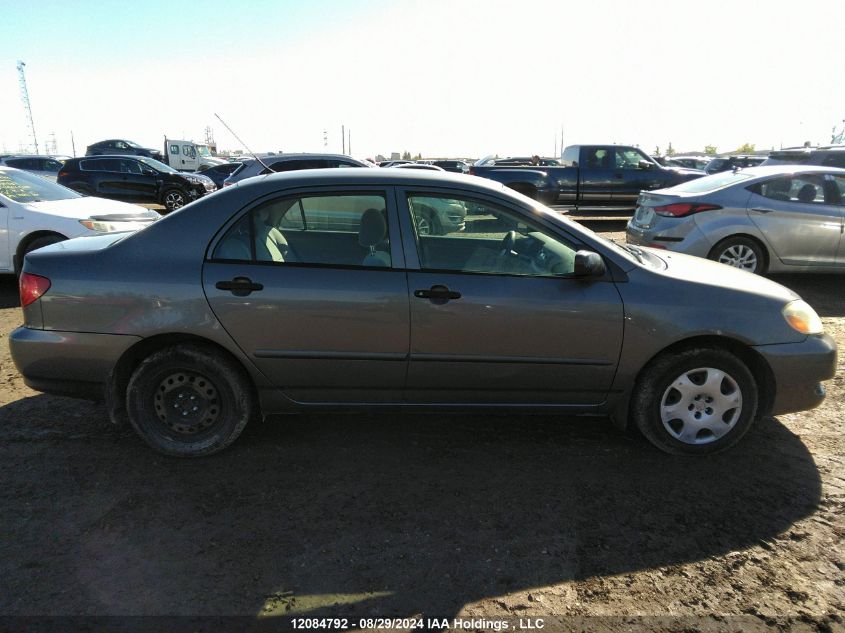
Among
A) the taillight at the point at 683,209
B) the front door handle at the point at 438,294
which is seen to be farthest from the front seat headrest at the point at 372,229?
the taillight at the point at 683,209

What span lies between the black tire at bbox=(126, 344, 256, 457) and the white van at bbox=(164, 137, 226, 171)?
32388mm

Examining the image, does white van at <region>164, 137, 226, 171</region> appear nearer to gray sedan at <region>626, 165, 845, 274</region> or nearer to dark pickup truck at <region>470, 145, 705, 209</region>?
dark pickup truck at <region>470, 145, 705, 209</region>

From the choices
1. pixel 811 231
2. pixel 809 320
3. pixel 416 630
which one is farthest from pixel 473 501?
pixel 811 231

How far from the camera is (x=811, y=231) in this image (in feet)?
23.5

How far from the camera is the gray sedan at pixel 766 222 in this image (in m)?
7.17

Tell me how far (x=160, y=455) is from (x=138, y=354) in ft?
1.99

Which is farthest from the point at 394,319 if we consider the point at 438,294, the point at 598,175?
the point at 598,175

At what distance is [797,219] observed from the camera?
717 cm

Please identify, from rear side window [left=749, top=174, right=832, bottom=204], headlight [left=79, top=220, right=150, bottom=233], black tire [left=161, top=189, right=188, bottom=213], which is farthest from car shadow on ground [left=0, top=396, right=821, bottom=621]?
black tire [left=161, top=189, right=188, bottom=213]

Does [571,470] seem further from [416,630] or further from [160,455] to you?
[160,455]

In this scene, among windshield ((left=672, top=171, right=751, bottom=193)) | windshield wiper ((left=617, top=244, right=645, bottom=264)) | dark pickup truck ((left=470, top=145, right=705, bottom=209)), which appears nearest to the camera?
windshield wiper ((left=617, top=244, right=645, bottom=264))

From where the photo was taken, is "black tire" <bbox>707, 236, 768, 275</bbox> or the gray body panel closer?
the gray body panel

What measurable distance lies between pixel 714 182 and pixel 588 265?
5.56m

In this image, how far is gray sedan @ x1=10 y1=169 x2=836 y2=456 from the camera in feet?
10.6
